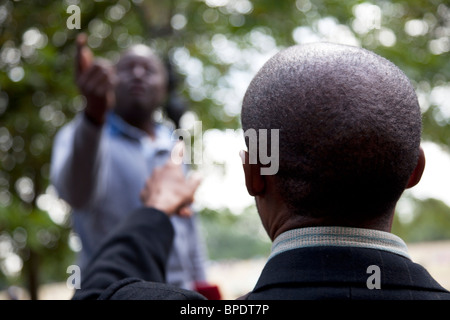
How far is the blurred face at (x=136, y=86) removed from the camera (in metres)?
3.96

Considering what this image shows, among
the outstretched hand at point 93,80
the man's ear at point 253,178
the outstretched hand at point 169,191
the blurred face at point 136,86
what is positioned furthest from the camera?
the blurred face at point 136,86

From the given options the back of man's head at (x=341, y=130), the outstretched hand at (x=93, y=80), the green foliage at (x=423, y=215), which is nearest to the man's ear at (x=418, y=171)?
the back of man's head at (x=341, y=130)

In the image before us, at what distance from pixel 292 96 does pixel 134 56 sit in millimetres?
2832

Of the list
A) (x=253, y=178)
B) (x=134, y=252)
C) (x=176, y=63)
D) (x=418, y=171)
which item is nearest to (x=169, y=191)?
(x=134, y=252)

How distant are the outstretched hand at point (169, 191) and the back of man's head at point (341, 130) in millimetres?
966

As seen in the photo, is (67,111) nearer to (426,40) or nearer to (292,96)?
(426,40)

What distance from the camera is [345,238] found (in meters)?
1.33

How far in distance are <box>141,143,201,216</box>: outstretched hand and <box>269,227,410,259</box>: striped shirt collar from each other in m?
0.99

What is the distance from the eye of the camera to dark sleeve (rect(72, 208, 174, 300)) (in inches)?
73.5

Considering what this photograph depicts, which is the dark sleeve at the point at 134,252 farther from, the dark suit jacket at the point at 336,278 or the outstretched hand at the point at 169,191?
the dark suit jacket at the point at 336,278

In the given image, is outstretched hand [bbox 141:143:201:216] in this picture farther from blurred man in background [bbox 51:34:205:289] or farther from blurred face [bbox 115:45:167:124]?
blurred face [bbox 115:45:167:124]

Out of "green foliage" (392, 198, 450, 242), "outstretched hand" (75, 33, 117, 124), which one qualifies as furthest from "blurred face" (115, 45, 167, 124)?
"green foliage" (392, 198, 450, 242)

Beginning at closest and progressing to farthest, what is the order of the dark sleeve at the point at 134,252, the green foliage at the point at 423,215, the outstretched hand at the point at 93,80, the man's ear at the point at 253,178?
the man's ear at the point at 253,178
the dark sleeve at the point at 134,252
the outstretched hand at the point at 93,80
the green foliage at the point at 423,215

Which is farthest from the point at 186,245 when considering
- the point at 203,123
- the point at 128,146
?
the point at 203,123
